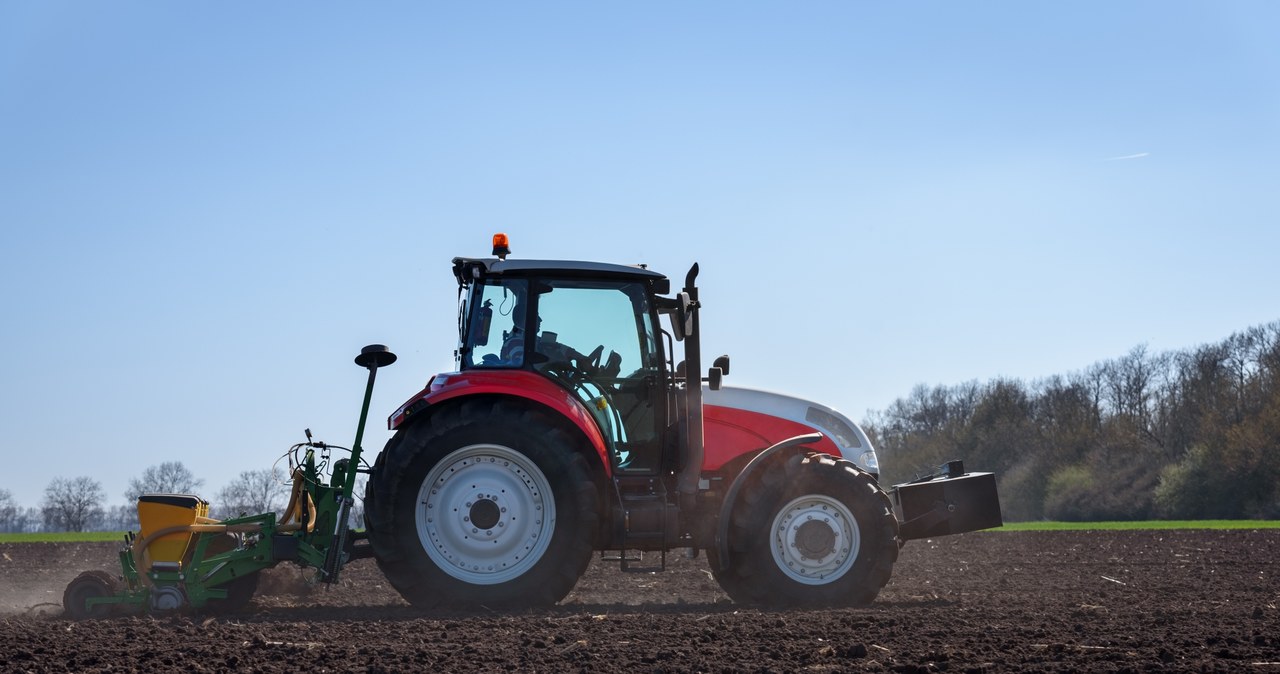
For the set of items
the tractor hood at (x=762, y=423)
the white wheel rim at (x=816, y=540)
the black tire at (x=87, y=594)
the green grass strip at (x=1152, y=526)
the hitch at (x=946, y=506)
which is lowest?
the black tire at (x=87, y=594)

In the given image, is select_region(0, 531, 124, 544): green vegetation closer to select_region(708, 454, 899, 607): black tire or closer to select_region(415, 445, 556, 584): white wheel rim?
select_region(415, 445, 556, 584): white wheel rim

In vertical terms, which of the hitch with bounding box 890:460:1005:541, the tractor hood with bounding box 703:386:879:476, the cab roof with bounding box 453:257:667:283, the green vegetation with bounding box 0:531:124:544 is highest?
the cab roof with bounding box 453:257:667:283

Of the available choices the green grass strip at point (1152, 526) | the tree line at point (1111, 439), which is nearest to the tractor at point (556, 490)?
the green grass strip at point (1152, 526)

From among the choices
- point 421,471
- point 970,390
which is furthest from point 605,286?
point 970,390

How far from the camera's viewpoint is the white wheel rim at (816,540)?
8.09m

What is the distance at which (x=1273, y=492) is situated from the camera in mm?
40531

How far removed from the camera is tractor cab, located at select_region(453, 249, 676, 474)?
817 centimetres

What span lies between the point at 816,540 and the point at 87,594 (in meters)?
4.87

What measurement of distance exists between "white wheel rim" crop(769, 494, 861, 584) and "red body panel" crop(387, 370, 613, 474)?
1279 millimetres

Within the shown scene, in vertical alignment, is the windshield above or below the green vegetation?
above

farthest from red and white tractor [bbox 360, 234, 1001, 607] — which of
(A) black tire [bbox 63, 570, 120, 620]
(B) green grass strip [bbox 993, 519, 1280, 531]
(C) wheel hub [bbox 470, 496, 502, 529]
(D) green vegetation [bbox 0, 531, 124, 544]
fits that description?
(B) green grass strip [bbox 993, 519, 1280, 531]

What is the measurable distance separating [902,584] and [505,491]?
16.1 ft

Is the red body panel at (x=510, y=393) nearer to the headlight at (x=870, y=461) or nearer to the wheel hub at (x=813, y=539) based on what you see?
the wheel hub at (x=813, y=539)

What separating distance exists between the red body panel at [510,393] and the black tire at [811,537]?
3.44 ft
